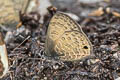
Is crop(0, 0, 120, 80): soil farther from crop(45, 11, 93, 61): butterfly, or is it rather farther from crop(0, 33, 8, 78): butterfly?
crop(45, 11, 93, 61): butterfly

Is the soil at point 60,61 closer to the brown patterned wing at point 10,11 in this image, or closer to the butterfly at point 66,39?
the butterfly at point 66,39

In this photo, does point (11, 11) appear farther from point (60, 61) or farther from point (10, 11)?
point (60, 61)

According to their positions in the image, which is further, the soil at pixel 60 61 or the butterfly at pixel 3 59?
the soil at pixel 60 61

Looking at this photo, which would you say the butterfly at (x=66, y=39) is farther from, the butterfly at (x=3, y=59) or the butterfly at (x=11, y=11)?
the butterfly at (x=11, y=11)

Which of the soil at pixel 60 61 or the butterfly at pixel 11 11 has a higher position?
the butterfly at pixel 11 11

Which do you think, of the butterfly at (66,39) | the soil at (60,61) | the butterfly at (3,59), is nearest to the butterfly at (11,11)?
the soil at (60,61)

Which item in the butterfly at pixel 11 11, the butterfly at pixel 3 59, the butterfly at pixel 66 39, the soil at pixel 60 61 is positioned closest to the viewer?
the butterfly at pixel 3 59

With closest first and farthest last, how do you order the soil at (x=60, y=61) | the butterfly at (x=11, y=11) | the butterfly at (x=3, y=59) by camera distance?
the butterfly at (x=3, y=59) → the soil at (x=60, y=61) → the butterfly at (x=11, y=11)
